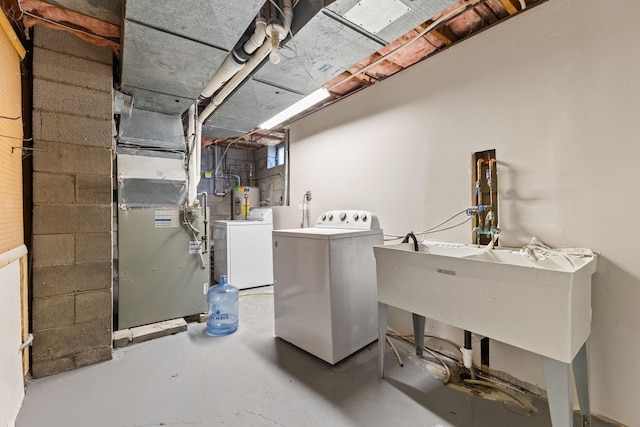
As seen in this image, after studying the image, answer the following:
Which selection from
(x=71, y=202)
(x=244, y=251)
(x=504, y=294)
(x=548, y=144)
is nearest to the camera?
(x=504, y=294)

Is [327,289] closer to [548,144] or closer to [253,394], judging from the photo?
[253,394]

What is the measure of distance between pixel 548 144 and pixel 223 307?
115 inches

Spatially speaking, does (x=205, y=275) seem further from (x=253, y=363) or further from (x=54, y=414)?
(x=54, y=414)

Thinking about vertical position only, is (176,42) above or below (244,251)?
above

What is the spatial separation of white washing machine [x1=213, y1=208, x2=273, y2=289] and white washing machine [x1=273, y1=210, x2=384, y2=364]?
1.58 metres

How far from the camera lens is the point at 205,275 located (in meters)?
2.89

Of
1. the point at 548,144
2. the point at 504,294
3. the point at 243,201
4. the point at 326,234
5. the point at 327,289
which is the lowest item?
the point at 327,289

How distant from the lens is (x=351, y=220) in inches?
103

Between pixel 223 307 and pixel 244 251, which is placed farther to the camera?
pixel 244 251

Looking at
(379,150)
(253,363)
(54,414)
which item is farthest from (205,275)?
(379,150)

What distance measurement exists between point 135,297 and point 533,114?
134 inches

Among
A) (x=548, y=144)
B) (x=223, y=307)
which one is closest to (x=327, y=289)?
(x=223, y=307)

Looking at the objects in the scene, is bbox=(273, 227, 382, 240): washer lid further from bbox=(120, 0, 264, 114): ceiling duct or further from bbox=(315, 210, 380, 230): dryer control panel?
bbox=(120, 0, 264, 114): ceiling duct

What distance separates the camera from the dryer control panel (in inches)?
97.7
